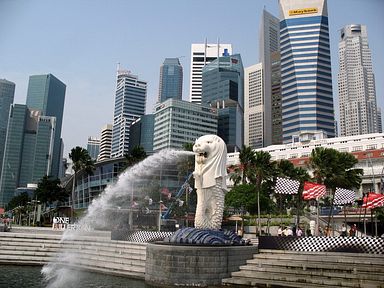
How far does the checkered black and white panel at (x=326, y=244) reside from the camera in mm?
17906

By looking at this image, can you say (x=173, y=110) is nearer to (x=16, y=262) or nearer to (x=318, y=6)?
(x=318, y=6)

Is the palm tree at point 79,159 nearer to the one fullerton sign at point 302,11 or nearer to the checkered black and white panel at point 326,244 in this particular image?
the checkered black and white panel at point 326,244

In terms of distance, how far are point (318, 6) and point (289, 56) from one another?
26514 mm

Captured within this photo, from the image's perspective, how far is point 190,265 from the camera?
1756cm

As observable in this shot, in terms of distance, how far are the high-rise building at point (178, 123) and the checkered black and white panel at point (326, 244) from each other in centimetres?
13217

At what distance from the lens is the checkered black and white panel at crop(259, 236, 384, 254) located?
17.9 m

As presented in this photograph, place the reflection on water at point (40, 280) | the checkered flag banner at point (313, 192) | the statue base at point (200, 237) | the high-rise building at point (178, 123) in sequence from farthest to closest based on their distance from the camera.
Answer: the high-rise building at point (178, 123), the checkered flag banner at point (313, 192), the statue base at point (200, 237), the reflection on water at point (40, 280)

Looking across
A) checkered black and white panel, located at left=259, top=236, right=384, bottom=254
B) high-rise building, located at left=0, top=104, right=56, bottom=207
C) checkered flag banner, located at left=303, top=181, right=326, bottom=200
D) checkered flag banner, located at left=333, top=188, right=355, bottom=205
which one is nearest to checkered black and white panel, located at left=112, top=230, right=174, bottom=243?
checkered black and white panel, located at left=259, top=236, right=384, bottom=254

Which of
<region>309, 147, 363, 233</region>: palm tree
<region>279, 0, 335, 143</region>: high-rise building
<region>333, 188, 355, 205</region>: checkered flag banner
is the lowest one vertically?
<region>333, 188, 355, 205</region>: checkered flag banner

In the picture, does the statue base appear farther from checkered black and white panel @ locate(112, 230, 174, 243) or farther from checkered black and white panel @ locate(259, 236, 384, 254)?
checkered black and white panel @ locate(112, 230, 174, 243)

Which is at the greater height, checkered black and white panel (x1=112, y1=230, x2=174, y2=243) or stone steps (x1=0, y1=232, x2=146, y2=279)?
checkered black and white panel (x1=112, y1=230, x2=174, y2=243)

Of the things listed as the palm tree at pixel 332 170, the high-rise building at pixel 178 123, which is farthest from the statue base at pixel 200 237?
the high-rise building at pixel 178 123

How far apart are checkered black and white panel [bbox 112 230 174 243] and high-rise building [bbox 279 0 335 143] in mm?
135686

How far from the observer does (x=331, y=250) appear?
1903 cm
